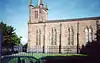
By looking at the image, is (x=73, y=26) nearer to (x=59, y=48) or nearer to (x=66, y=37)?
(x=66, y=37)

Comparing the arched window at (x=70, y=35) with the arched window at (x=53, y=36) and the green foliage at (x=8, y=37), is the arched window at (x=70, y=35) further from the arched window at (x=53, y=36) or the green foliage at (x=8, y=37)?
the green foliage at (x=8, y=37)

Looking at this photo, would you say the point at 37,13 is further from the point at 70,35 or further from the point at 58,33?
the point at 70,35

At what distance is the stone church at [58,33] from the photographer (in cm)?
1939

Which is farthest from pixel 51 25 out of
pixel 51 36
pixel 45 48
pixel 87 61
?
pixel 87 61

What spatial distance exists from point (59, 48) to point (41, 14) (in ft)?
15.8

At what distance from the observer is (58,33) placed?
68.4ft

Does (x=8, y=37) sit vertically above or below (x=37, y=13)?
below

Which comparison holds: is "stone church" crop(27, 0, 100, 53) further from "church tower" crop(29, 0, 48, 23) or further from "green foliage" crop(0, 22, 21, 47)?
"green foliage" crop(0, 22, 21, 47)

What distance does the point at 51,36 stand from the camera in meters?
21.1

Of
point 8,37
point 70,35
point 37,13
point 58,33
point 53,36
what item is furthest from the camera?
point 37,13

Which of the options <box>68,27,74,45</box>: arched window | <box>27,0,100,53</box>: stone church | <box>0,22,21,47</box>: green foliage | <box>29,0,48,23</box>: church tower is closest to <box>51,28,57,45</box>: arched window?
<box>27,0,100,53</box>: stone church

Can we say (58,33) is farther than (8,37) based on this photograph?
Yes

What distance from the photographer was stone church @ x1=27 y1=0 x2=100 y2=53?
1939 cm

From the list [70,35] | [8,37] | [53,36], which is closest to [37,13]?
[53,36]
